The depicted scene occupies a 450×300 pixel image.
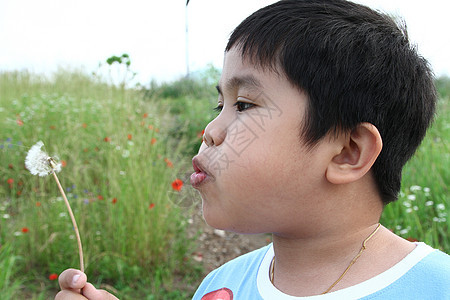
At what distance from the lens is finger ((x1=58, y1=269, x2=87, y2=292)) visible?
88 cm

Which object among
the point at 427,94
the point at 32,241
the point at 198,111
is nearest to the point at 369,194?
the point at 427,94

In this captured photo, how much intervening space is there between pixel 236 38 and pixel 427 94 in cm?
46

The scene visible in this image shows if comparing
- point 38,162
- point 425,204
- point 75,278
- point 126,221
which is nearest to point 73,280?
point 75,278

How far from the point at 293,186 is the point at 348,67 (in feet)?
0.89

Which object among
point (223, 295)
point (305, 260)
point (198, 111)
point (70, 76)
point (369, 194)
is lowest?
point (198, 111)

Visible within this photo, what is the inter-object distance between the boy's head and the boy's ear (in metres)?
0.02

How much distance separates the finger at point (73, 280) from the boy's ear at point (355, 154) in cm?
54

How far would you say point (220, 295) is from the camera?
1096mm

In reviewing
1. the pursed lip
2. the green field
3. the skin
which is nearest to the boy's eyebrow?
the skin

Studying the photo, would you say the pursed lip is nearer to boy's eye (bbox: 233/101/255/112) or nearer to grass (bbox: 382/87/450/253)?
boy's eye (bbox: 233/101/255/112)

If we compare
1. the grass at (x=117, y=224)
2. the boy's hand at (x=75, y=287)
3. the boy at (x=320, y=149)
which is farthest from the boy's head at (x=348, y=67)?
the grass at (x=117, y=224)

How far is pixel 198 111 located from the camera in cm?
641

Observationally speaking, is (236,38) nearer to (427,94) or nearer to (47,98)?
(427,94)

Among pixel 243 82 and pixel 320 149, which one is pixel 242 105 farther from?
pixel 320 149
